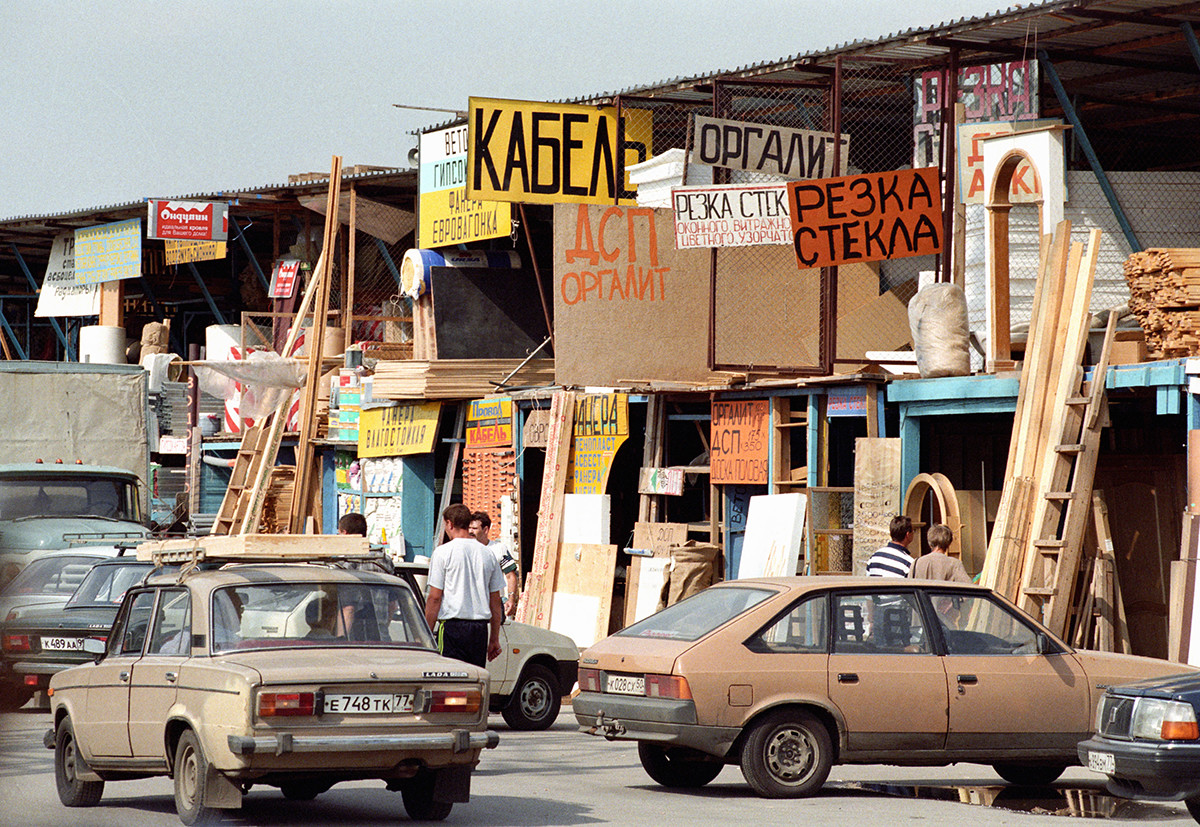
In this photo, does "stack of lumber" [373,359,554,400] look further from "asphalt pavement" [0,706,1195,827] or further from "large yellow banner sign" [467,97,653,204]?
"asphalt pavement" [0,706,1195,827]

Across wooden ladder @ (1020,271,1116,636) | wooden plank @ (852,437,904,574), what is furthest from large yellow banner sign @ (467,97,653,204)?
wooden ladder @ (1020,271,1116,636)

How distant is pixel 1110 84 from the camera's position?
19.1 meters

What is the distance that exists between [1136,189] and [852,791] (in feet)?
34.8

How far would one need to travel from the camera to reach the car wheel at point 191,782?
8094 mm

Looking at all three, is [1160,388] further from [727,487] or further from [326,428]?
[326,428]

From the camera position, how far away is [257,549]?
30.8 ft

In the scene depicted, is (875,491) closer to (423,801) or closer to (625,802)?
(625,802)

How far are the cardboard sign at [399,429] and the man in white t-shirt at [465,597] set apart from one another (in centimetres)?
1150

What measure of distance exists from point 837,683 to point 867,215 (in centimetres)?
727

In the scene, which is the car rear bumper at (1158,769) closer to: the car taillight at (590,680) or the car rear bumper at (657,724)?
the car rear bumper at (657,724)

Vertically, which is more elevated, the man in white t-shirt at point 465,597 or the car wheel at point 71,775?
the man in white t-shirt at point 465,597

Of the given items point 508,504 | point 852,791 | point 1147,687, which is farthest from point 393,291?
point 1147,687

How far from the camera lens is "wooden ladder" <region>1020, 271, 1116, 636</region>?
12789 millimetres

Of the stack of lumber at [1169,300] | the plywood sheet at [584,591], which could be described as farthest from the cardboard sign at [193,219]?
the stack of lumber at [1169,300]
